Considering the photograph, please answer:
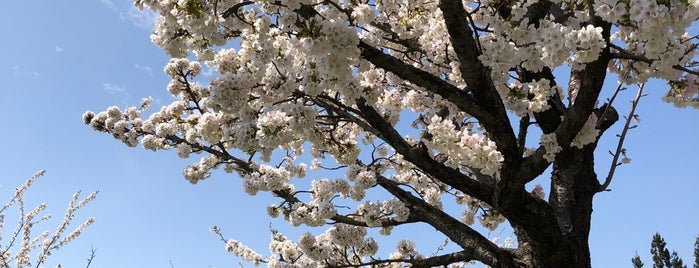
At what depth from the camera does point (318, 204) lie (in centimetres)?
676

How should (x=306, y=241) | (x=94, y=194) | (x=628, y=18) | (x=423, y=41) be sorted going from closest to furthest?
(x=628, y=18) → (x=423, y=41) → (x=306, y=241) → (x=94, y=194)

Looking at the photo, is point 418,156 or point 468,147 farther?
point 418,156

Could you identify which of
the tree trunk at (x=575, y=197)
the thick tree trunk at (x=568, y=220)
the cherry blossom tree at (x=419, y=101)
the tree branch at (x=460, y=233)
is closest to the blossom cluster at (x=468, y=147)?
the cherry blossom tree at (x=419, y=101)

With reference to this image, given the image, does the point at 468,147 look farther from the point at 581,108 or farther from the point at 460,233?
the point at 460,233

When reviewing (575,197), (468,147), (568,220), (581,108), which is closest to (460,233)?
(568,220)

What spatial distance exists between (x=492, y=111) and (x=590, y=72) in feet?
2.88

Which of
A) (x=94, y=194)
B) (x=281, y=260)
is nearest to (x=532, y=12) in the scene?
(x=281, y=260)

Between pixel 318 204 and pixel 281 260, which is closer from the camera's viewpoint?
pixel 318 204

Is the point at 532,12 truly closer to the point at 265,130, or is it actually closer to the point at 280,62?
the point at 280,62

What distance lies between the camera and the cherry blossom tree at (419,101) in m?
4.15

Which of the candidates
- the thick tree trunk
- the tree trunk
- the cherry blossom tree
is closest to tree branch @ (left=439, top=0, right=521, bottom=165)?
the cherry blossom tree

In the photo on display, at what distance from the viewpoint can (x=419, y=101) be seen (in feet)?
24.4

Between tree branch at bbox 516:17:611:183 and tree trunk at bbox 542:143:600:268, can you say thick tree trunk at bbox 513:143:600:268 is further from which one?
tree branch at bbox 516:17:611:183

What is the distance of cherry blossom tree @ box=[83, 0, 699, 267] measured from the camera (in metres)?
4.15
